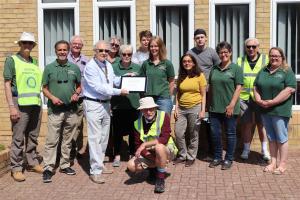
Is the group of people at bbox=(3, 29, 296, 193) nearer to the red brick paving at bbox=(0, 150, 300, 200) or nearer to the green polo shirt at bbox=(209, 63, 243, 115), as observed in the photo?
the green polo shirt at bbox=(209, 63, 243, 115)

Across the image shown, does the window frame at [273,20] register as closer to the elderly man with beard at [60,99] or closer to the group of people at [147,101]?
the group of people at [147,101]

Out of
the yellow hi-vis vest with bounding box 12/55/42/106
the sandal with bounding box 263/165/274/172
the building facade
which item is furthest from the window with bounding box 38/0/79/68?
the sandal with bounding box 263/165/274/172

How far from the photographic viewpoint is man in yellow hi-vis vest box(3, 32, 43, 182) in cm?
637

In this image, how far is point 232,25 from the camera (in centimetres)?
843

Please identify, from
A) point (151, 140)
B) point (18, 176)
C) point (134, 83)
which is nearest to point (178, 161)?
point (151, 140)

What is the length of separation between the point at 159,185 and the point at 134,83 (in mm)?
1544

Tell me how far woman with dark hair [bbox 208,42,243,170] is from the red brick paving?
44 cm

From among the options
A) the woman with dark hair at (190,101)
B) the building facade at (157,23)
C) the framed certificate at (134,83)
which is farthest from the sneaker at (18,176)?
the woman with dark hair at (190,101)

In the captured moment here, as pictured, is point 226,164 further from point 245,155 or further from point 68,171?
point 68,171

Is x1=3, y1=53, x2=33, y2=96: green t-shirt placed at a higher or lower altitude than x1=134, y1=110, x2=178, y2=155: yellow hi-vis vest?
higher

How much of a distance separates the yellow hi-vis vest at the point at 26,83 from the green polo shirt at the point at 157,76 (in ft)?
5.25

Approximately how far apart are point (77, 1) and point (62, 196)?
13.3ft

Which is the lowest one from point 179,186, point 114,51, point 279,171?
point 179,186

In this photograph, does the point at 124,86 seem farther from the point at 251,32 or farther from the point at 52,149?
the point at 251,32
